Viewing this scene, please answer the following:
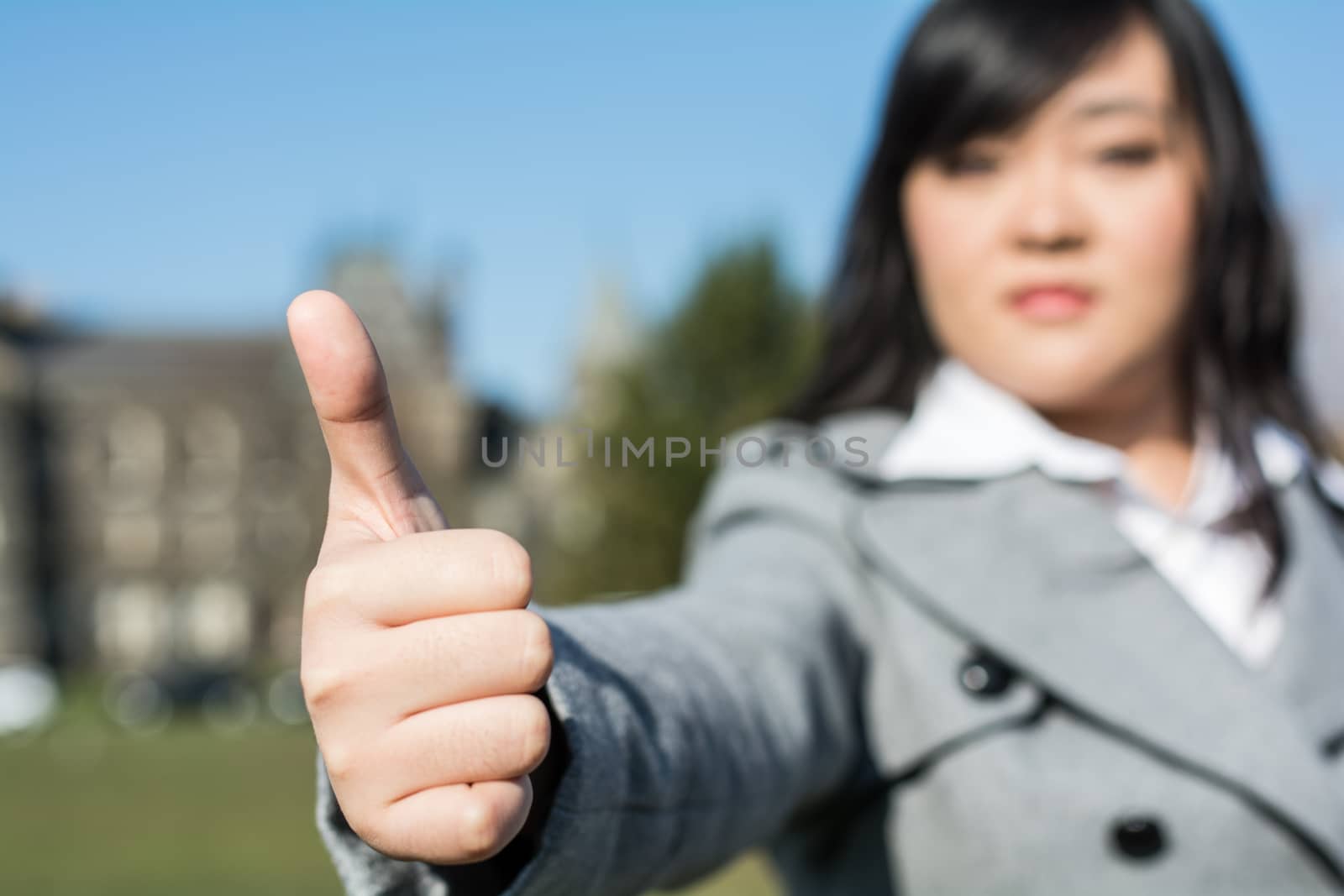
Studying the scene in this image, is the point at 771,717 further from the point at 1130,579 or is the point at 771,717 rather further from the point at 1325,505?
the point at 1325,505

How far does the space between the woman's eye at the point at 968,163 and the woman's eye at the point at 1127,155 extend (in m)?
0.15

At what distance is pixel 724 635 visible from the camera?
4.94ft

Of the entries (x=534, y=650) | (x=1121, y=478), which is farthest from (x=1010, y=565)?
(x=534, y=650)

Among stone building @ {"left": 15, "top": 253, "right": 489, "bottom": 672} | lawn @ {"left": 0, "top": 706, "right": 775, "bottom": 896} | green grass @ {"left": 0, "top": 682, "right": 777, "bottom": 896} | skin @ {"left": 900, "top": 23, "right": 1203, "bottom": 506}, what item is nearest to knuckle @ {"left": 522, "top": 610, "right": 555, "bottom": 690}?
skin @ {"left": 900, "top": 23, "right": 1203, "bottom": 506}

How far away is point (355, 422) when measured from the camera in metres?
0.98

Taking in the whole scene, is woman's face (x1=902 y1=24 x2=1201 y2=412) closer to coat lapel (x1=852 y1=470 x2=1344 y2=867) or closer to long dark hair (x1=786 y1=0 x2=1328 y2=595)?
long dark hair (x1=786 y1=0 x2=1328 y2=595)

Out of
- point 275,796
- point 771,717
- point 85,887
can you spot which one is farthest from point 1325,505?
point 275,796

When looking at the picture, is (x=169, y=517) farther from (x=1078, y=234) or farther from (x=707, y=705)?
(x=707, y=705)

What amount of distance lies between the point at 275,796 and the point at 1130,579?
53.3 ft

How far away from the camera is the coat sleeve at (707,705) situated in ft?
3.70

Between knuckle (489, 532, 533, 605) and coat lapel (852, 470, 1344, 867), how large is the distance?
892 mm

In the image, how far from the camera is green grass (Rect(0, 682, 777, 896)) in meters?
10.6

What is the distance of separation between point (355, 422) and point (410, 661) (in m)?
0.18

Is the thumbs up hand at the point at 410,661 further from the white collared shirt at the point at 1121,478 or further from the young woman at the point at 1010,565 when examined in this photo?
the white collared shirt at the point at 1121,478
